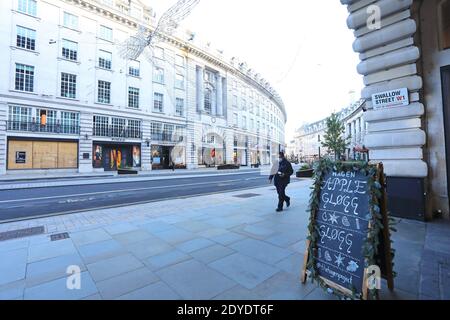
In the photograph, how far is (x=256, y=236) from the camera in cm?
511

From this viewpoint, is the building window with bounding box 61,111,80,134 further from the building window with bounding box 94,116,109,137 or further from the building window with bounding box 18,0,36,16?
the building window with bounding box 18,0,36,16

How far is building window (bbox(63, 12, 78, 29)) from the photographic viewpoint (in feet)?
91.8

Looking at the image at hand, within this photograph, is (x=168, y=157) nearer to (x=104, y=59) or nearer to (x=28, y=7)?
(x=104, y=59)

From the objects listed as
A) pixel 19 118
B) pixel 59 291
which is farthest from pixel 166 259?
pixel 19 118

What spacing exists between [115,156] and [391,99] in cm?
3151

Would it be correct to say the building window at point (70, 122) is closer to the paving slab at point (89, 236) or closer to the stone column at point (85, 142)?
the stone column at point (85, 142)

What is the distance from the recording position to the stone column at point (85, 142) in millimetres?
28203

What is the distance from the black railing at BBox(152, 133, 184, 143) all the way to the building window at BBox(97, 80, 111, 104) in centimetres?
764

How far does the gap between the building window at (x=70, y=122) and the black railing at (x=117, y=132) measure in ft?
6.55

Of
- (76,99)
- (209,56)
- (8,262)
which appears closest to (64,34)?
(76,99)

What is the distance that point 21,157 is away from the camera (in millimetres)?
24688

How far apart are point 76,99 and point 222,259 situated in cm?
3064

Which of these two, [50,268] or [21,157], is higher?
[21,157]

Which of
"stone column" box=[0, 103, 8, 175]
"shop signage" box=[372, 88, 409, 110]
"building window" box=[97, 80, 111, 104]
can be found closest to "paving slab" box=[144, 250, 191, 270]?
"shop signage" box=[372, 88, 409, 110]
